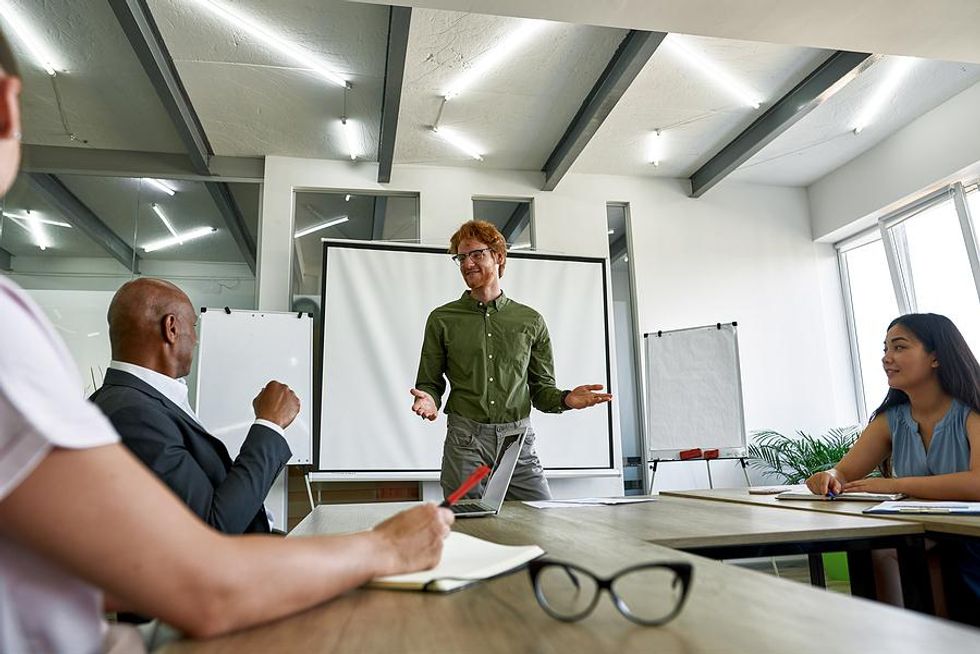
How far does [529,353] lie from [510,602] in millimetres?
1868

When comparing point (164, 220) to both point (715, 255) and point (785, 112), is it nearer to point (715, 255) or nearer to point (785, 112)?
point (715, 255)

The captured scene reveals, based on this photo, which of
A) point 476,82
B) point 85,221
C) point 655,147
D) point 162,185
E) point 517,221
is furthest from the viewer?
point 517,221

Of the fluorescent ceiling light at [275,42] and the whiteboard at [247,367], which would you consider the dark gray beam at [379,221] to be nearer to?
the whiteboard at [247,367]

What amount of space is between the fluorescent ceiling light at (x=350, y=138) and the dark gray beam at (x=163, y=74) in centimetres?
99

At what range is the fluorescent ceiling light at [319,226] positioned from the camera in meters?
5.09

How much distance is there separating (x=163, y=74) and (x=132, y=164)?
1.38 metres

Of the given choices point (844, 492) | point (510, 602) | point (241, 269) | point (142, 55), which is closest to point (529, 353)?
point (844, 492)

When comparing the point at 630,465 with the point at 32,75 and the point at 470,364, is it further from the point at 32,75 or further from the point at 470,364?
the point at 32,75

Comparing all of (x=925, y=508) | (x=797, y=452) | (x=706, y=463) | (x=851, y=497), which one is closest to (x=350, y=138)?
(x=706, y=463)

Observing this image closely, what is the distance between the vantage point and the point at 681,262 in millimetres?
5566

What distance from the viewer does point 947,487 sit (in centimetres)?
177

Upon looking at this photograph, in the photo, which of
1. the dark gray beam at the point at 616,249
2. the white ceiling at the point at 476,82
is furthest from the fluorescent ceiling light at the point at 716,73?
the dark gray beam at the point at 616,249

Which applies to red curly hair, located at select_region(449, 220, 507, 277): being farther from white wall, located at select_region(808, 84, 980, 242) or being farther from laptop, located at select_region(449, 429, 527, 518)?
white wall, located at select_region(808, 84, 980, 242)

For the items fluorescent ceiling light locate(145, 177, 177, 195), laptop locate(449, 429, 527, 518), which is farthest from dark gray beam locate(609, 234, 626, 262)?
laptop locate(449, 429, 527, 518)
